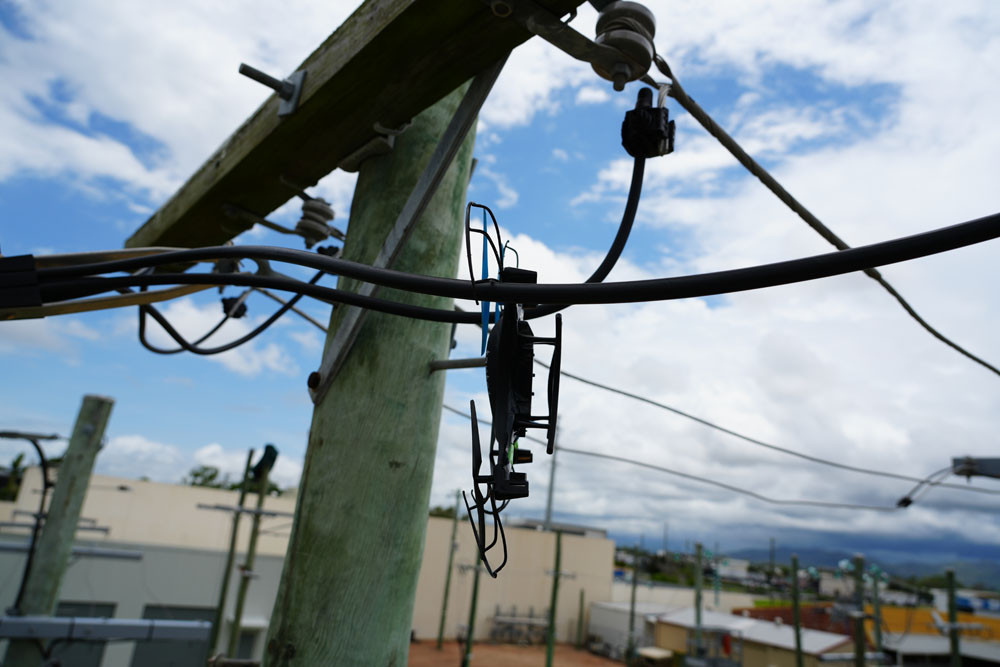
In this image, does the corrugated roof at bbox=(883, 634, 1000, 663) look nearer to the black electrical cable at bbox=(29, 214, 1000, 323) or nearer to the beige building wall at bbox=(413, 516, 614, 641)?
the beige building wall at bbox=(413, 516, 614, 641)

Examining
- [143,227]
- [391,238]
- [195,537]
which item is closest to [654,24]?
[391,238]

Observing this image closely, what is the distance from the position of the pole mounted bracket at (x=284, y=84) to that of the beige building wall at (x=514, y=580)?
29891mm

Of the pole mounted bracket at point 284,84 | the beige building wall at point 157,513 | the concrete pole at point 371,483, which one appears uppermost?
the pole mounted bracket at point 284,84

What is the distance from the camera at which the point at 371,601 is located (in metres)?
1.81

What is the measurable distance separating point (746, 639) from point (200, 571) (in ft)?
69.4

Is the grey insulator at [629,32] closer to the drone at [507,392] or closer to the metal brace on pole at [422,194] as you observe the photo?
the metal brace on pole at [422,194]

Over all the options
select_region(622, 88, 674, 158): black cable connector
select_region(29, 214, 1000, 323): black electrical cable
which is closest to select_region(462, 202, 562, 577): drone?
select_region(29, 214, 1000, 323): black electrical cable

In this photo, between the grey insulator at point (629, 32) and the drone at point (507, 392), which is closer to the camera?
the drone at point (507, 392)

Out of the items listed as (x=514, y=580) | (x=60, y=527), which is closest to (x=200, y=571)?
(x=60, y=527)

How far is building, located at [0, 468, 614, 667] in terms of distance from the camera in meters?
16.4

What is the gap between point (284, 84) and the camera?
2.27 m

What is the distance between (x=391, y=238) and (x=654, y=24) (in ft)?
3.19

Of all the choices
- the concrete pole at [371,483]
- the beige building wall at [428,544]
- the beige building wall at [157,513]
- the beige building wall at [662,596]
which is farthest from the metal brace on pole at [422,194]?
the beige building wall at [662,596]

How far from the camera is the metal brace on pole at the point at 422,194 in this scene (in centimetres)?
184
